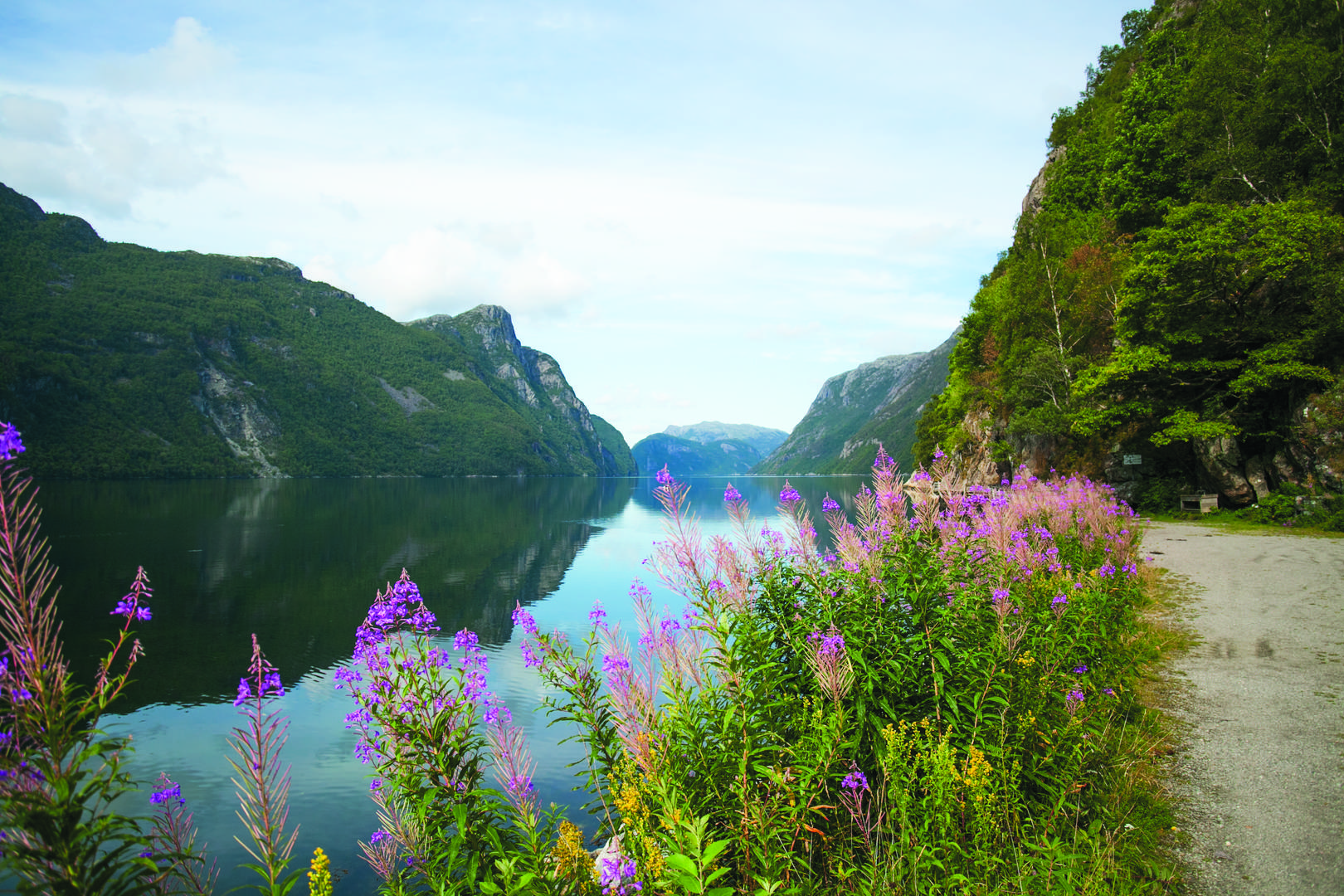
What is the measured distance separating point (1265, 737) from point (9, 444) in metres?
10.3

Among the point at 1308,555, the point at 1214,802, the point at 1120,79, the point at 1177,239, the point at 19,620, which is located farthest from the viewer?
the point at 1120,79

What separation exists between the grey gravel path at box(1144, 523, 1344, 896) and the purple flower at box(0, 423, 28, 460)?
7414 millimetres

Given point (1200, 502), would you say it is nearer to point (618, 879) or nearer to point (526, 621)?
point (526, 621)

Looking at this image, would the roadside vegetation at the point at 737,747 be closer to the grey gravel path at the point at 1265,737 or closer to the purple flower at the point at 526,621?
the purple flower at the point at 526,621

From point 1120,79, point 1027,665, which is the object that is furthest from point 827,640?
point 1120,79

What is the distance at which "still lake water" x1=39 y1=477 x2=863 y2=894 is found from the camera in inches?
430

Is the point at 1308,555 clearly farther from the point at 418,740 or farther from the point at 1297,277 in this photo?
the point at 418,740

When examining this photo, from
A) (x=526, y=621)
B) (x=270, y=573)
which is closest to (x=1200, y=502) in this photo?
(x=526, y=621)

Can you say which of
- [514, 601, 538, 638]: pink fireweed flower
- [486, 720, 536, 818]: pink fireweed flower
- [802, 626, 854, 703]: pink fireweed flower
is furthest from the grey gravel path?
[514, 601, 538, 638]: pink fireweed flower

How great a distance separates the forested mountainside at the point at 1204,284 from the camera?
23.4 metres

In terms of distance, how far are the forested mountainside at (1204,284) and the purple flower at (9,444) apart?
15210 mm

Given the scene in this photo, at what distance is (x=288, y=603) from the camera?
2395 cm

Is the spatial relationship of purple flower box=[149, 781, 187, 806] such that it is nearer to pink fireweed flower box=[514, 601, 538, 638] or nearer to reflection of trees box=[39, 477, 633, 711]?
pink fireweed flower box=[514, 601, 538, 638]

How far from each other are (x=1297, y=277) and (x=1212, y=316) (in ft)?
10.1
